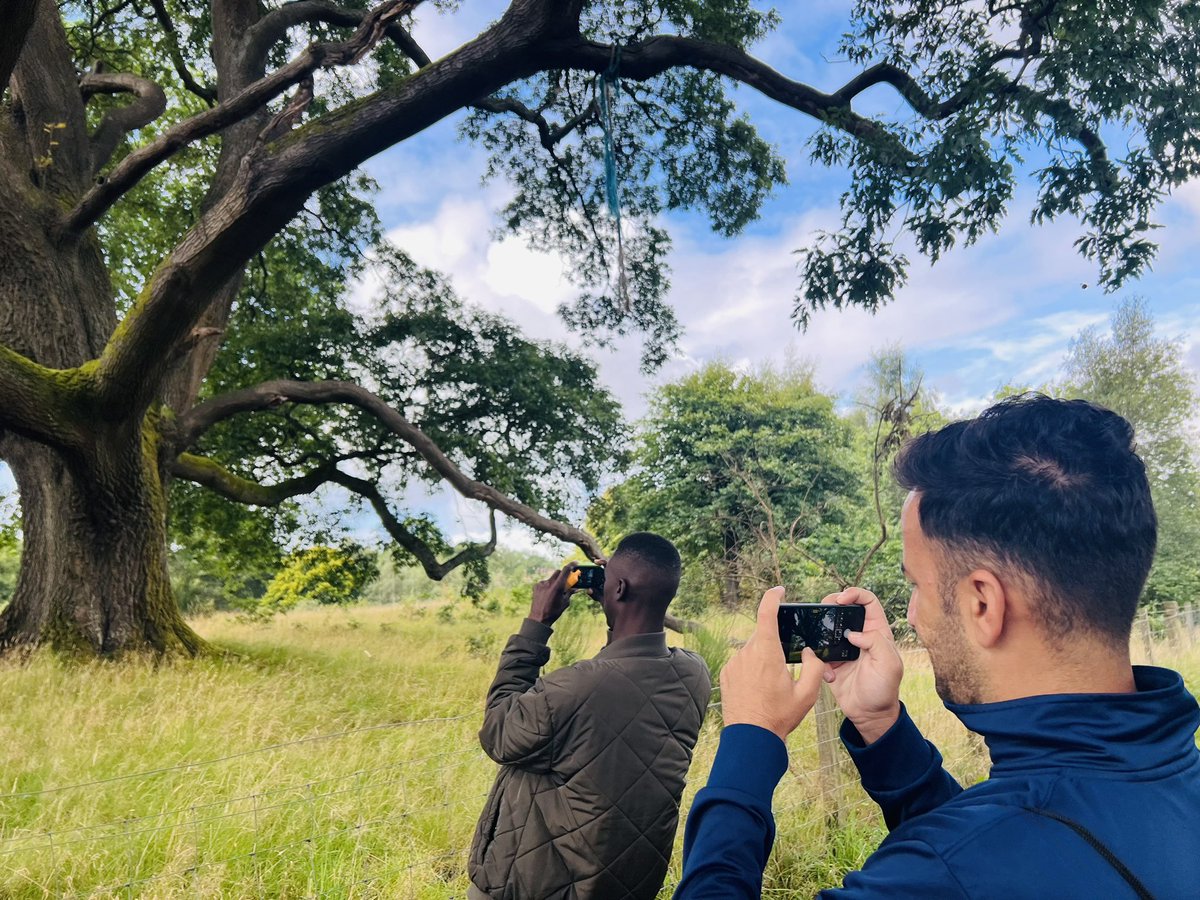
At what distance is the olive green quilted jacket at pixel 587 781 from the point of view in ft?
6.58

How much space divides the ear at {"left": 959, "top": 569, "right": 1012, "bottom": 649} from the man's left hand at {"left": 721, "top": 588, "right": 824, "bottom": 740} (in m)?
0.23

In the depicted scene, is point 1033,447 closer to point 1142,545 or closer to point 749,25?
point 1142,545

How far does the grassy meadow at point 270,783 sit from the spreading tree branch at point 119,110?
6.40 metres

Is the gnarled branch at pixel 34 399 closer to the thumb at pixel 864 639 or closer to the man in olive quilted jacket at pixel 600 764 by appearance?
the man in olive quilted jacket at pixel 600 764

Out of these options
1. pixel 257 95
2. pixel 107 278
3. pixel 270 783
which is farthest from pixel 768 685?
pixel 107 278

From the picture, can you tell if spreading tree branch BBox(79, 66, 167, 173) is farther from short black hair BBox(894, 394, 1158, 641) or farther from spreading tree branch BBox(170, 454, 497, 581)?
short black hair BBox(894, 394, 1158, 641)

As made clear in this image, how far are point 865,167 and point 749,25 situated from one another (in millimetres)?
3012

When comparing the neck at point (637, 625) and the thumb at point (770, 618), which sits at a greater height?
the thumb at point (770, 618)

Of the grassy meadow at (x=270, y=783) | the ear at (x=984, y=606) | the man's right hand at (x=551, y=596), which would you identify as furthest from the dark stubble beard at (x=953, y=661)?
the grassy meadow at (x=270, y=783)

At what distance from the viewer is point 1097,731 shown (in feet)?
2.75

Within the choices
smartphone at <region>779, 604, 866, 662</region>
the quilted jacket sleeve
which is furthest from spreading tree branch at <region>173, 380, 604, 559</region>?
smartphone at <region>779, 604, 866, 662</region>

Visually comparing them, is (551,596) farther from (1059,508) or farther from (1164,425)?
(1164,425)

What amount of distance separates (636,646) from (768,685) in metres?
1.10

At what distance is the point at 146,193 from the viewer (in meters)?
11.6
